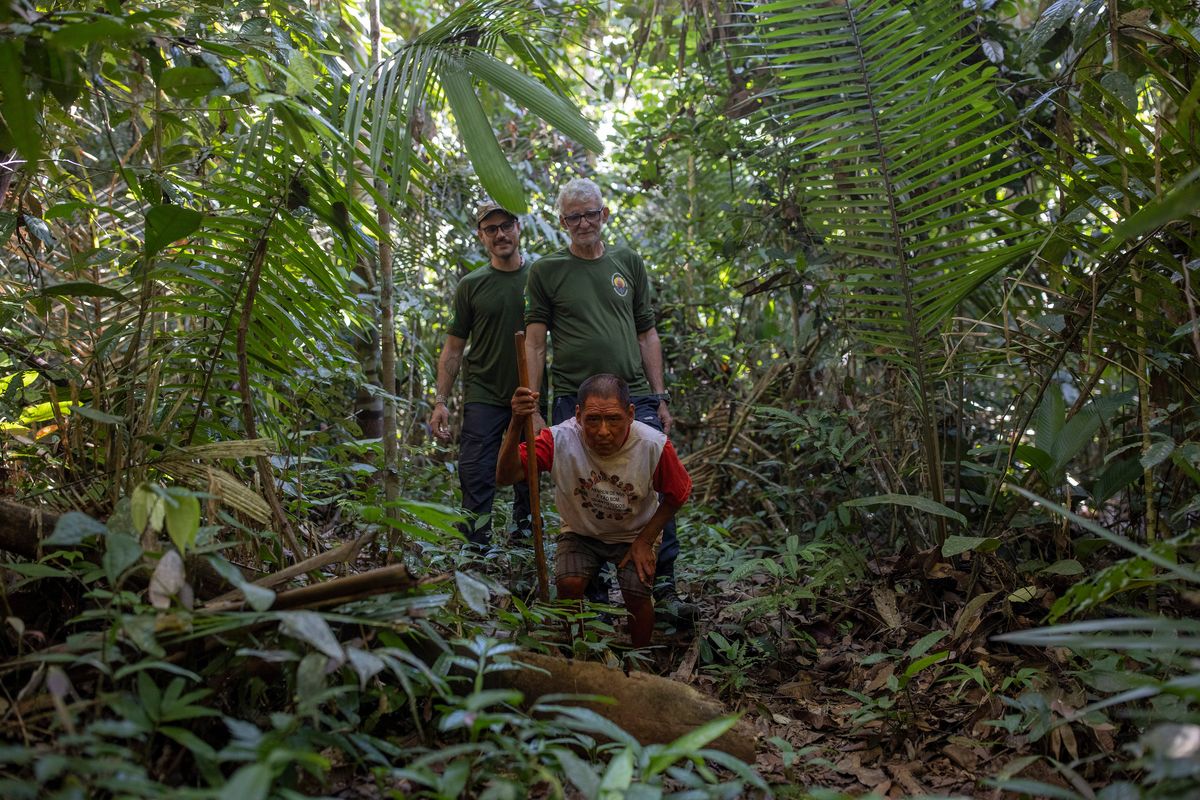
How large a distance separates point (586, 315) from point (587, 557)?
1.27m

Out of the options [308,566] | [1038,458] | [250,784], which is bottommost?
[250,784]

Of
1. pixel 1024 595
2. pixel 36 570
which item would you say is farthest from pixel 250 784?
pixel 1024 595

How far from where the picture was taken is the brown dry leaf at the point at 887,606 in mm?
3351

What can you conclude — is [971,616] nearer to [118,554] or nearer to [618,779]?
[618,779]

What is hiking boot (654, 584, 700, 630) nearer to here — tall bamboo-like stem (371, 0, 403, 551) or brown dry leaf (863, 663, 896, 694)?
brown dry leaf (863, 663, 896, 694)

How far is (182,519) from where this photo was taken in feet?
5.69

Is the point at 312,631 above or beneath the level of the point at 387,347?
beneath

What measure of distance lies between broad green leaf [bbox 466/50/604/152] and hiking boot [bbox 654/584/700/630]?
6.23 feet

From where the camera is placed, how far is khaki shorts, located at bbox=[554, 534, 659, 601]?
3359 mm

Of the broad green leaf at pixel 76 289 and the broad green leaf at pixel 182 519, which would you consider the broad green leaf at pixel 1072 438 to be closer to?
the broad green leaf at pixel 182 519

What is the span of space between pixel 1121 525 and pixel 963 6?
2.61 meters

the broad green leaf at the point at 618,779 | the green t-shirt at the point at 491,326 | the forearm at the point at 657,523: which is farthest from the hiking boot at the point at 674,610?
the broad green leaf at the point at 618,779

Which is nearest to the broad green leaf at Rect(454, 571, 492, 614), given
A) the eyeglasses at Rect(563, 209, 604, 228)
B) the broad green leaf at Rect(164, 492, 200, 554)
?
the broad green leaf at Rect(164, 492, 200, 554)

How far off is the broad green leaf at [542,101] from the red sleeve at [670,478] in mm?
1361
